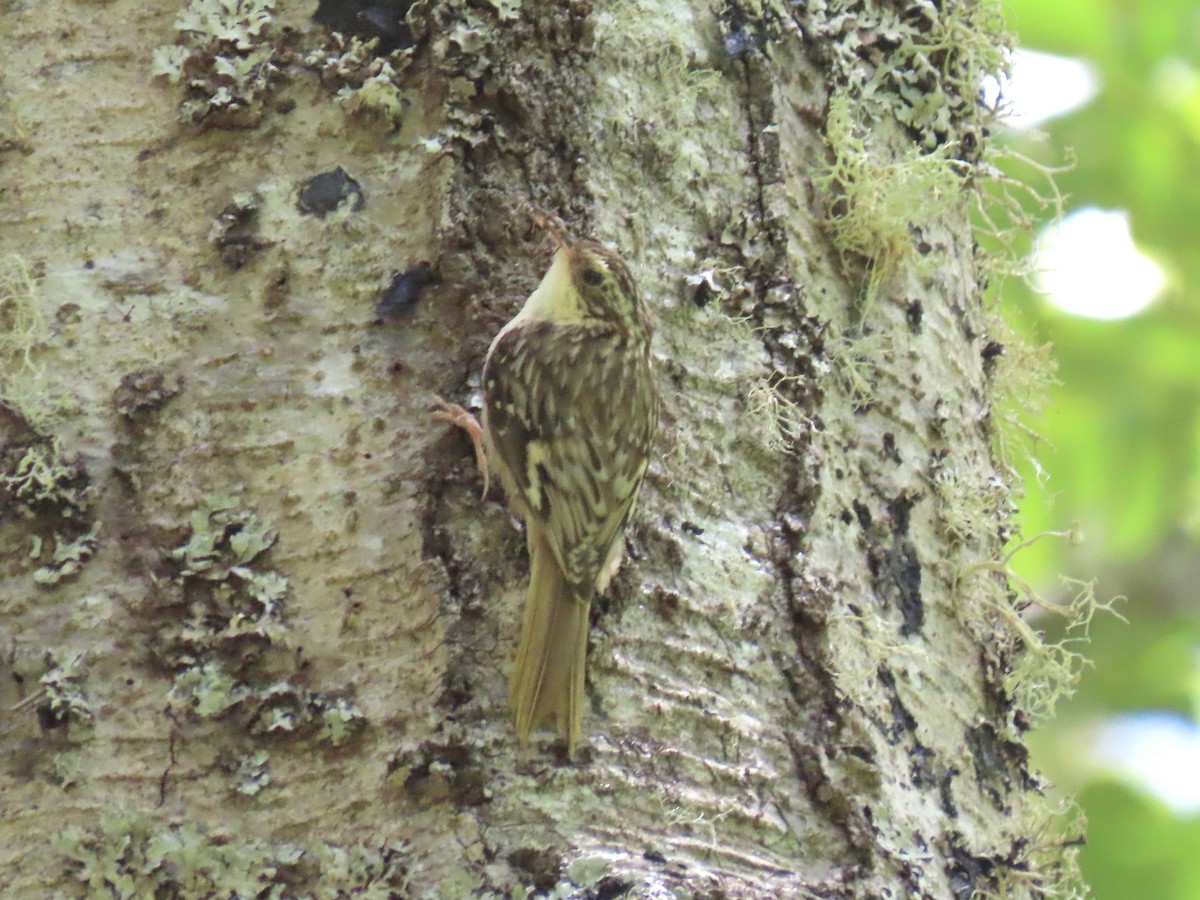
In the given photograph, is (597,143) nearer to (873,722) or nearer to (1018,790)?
(873,722)

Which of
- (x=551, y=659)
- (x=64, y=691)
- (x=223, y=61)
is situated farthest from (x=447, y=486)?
(x=223, y=61)

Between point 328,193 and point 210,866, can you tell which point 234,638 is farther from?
point 328,193

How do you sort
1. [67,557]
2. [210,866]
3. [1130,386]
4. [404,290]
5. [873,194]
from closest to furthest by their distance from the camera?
[210,866], [67,557], [404,290], [873,194], [1130,386]

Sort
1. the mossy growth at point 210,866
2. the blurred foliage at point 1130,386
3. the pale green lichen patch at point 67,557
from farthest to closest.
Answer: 1. the blurred foliage at point 1130,386
2. the pale green lichen patch at point 67,557
3. the mossy growth at point 210,866

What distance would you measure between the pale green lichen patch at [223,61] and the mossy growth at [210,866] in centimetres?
100

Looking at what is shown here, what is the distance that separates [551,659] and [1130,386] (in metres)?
2.81

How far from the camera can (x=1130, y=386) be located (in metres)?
4.07

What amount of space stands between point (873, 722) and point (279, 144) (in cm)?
121

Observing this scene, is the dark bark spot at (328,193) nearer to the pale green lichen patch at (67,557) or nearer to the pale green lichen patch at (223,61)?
the pale green lichen patch at (223,61)

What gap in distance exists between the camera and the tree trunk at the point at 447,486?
178 cm

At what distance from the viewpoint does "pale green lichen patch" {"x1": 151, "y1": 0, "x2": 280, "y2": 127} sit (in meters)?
2.06

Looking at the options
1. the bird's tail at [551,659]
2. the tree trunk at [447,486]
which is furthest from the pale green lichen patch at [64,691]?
the bird's tail at [551,659]

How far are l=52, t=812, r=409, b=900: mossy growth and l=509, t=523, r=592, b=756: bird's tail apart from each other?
24 cm

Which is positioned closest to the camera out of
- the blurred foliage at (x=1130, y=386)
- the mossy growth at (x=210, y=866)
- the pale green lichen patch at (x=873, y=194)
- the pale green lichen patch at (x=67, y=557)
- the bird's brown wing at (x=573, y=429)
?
the mossy growth at (x=210, y=866)
